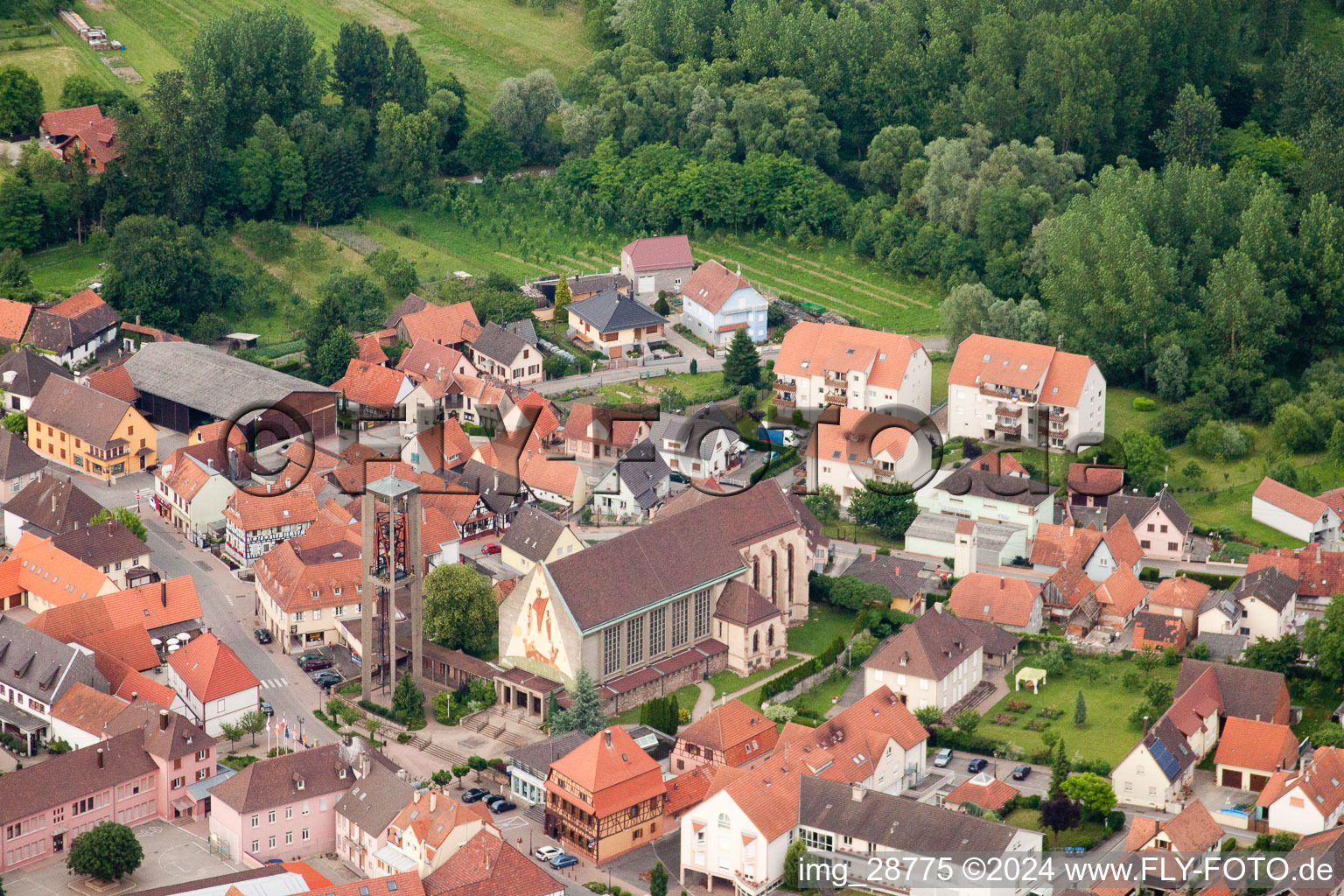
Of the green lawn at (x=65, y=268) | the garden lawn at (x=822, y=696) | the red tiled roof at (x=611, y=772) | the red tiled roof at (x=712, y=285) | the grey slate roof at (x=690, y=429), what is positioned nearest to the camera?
the red tiled roof at (x=611, y=772)

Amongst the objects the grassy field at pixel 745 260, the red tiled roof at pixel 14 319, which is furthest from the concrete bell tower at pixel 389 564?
the grassy field at pixel 745 260

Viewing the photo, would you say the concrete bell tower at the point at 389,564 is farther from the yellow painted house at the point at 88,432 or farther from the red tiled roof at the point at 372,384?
the red tiled roof at the point at 372,384

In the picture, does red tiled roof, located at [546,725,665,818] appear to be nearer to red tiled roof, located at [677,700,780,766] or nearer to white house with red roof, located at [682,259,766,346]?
red tiled roof, located at [677,700,780,766]

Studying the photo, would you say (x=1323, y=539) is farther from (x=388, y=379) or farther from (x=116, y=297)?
(x=116, y=297)

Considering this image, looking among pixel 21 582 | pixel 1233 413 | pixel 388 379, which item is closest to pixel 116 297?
pixel 388 379

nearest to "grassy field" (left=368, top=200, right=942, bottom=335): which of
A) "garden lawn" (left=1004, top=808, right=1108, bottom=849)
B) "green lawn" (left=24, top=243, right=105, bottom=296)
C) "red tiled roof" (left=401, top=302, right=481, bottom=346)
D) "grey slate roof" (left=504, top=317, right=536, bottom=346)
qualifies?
"grey slate roof" (left=504, top=317, right=536, bottom=346)

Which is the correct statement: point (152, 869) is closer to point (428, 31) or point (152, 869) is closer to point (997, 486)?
point (997, 486)

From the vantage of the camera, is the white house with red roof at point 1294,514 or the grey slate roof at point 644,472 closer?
the white house with red roof at point 1294,514
